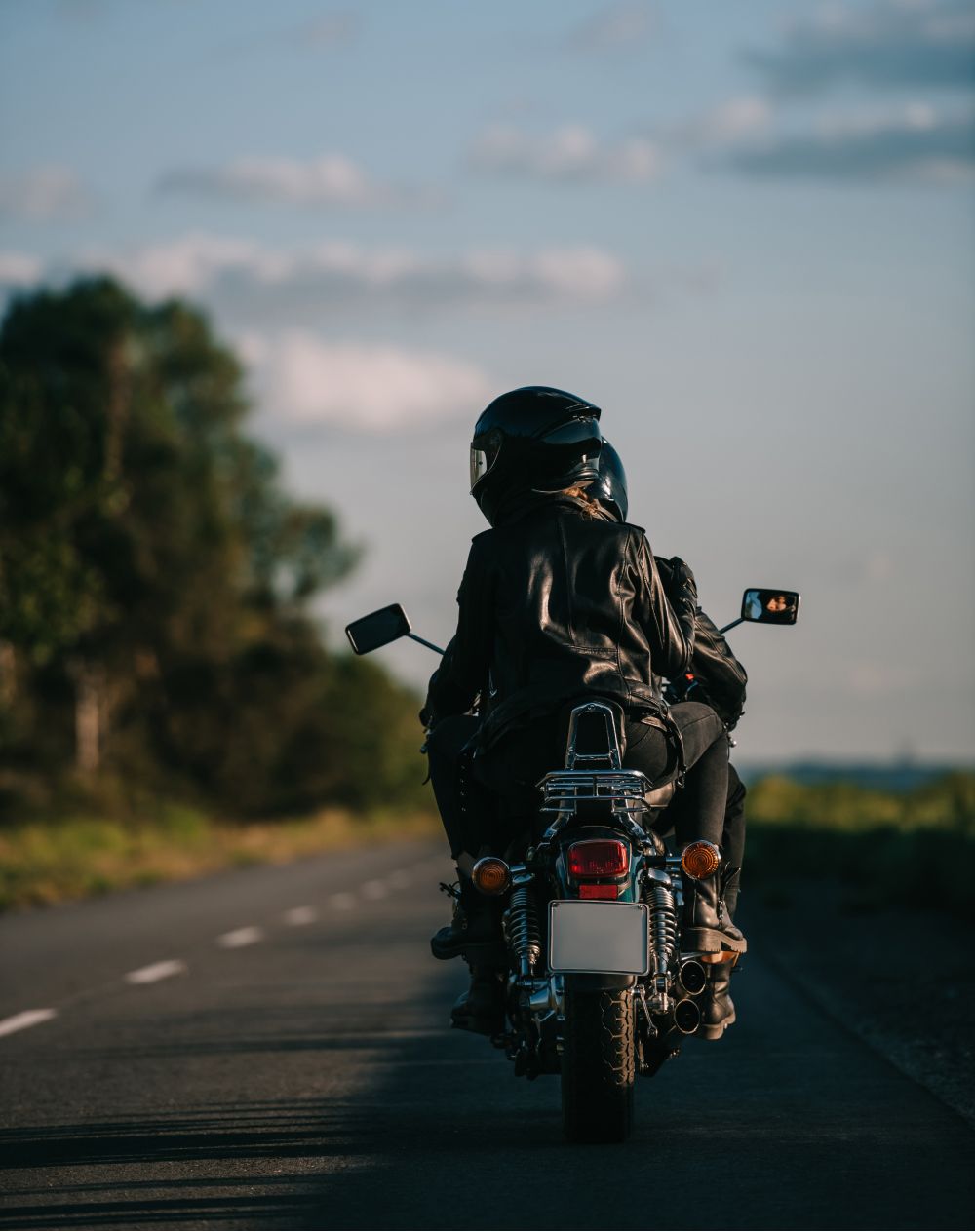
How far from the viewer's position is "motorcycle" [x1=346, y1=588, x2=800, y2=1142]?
623cm

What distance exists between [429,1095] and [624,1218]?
2749mm

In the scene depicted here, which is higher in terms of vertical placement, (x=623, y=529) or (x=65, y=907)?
(x=623, y=529)

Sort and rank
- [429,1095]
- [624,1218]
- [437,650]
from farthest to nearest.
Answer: [429,1095] → [437,650] → [624,1218]

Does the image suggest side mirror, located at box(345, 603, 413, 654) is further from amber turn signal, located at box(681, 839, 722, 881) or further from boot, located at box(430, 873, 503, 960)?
amber turn signal, located at box(681, 839, 722, 881)

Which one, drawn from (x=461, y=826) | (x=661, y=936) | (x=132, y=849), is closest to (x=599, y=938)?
(x=661, y=936)

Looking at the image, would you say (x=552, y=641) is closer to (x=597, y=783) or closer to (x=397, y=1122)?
(x=597, y=783)

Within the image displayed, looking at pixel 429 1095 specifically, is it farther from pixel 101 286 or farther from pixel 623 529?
pixel 101 286

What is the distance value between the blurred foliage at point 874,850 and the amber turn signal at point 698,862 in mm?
10734

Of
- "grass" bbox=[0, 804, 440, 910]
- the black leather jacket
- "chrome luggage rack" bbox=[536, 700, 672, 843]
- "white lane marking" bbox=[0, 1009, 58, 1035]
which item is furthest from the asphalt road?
"grass" bbox=[0, 804, 440, 910]

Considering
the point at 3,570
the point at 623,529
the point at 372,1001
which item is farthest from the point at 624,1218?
the point at 3,570

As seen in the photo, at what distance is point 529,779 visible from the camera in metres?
6.71

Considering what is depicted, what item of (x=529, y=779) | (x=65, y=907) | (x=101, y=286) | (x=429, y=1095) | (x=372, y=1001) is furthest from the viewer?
(x=101, y=286)

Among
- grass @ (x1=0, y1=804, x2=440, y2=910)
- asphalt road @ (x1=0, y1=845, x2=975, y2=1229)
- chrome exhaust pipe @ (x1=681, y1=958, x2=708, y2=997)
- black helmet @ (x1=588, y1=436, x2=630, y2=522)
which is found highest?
black helmet @ (x1=588, y1=436, x2=630, y2=522)

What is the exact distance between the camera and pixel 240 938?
1709 cm
